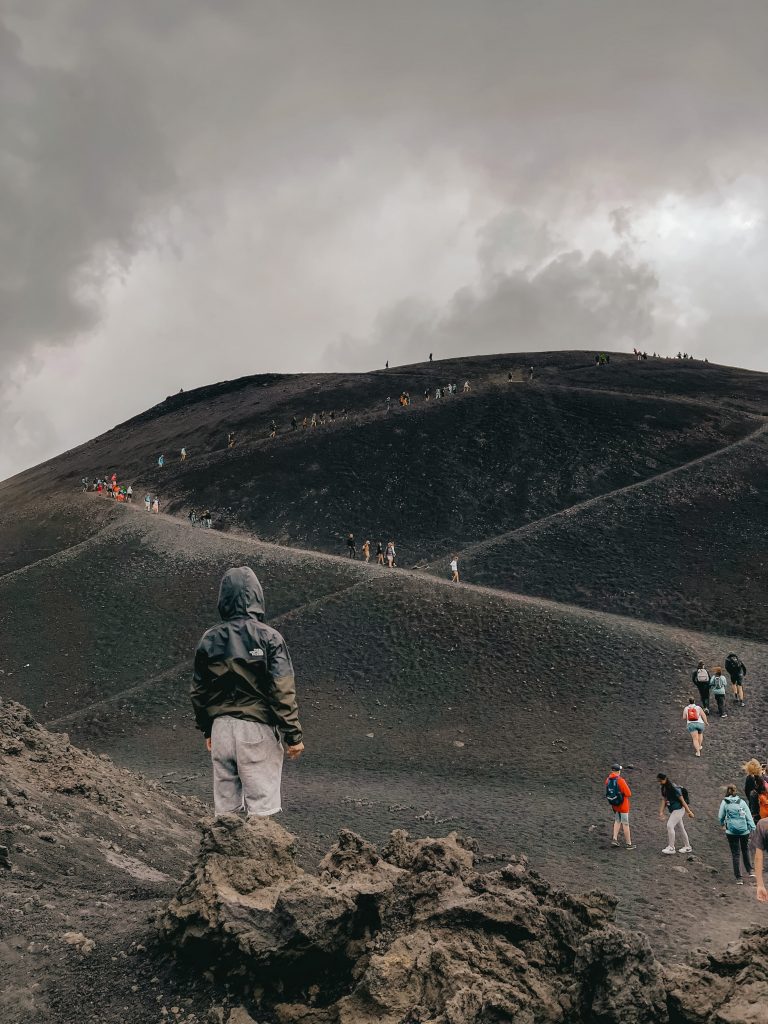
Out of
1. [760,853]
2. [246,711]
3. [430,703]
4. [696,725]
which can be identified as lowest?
[760,853]

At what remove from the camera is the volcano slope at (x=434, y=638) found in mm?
18062

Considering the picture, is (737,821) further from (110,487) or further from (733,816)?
(110,487)

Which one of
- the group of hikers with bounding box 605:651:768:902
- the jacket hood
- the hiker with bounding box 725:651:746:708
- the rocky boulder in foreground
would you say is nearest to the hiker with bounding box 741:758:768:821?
the group of hikers with bounding box 605:651:768:902

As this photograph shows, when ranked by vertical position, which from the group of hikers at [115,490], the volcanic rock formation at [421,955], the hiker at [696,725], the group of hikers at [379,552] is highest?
the group of hikers at [115,490]

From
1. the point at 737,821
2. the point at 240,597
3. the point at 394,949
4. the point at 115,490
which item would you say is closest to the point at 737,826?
the point at 737,821

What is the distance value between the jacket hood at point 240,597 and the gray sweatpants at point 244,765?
104 cm

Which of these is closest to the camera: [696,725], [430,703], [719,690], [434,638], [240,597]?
[240,597]

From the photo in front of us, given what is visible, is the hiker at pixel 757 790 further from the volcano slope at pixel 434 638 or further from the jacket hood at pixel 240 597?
the jacket hood at pixel 240 597

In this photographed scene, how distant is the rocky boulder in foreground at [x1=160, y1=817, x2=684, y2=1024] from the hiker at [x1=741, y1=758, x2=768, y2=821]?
9432mm

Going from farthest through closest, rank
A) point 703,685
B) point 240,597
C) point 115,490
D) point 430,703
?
1. point 115,490
2. point 430,703
3. point 703,685
4. point 240,597

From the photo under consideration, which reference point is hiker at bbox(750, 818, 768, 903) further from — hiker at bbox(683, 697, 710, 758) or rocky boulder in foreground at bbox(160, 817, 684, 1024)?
hiker at bbox(683, 697, 710, 758)

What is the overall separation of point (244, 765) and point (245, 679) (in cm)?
80

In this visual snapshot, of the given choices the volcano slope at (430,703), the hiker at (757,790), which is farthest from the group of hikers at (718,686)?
the hiker at (757,790)

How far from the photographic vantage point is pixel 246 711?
7.26 metres
